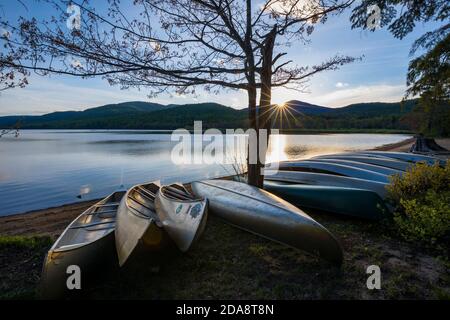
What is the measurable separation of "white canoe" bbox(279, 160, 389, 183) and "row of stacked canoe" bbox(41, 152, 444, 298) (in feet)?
0.70

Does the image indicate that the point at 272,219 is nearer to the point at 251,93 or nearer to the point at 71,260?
the point at 71,260

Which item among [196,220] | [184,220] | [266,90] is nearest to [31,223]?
[184,220]

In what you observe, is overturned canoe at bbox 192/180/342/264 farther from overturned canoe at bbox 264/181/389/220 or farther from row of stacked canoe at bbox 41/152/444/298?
overturned canoe at bbox 264/181/389/220

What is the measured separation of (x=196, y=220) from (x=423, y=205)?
11.4 feet

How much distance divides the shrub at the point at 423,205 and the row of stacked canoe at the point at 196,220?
1.46 ft

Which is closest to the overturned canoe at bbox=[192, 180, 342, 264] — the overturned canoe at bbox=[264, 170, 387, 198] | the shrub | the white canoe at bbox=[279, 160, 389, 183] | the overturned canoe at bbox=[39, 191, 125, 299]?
the shrub

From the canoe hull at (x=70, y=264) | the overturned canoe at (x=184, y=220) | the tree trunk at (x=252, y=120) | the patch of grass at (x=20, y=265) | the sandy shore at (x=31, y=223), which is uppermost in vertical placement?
the tree trunk at (x=252, y=120)

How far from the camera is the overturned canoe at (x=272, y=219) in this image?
10.7ft

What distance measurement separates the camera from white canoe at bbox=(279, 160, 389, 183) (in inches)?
282

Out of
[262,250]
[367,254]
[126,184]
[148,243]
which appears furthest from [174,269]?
[126,184]

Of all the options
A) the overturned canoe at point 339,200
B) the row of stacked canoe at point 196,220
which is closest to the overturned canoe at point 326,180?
the row of stacked canoe at point 196,220

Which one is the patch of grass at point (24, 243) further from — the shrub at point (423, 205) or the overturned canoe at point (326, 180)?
the shrub at point (423, 205)

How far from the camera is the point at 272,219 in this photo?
3934mm
